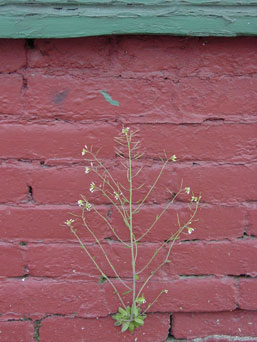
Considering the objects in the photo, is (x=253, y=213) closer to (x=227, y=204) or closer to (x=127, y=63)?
(x=227, y=204)

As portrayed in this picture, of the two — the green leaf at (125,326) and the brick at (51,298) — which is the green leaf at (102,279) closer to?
the brick at (51,298)

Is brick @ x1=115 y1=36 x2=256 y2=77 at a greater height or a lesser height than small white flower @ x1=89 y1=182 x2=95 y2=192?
greater

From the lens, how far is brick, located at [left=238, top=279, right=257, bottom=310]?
204cm

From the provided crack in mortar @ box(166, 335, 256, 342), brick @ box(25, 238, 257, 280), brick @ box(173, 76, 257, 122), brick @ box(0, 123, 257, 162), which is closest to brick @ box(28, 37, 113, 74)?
brick @ box(0, 123, 257, 162)

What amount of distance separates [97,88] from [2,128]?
0.46 metres

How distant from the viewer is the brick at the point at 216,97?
1824 mm

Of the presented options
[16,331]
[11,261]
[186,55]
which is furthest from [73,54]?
[16,331]

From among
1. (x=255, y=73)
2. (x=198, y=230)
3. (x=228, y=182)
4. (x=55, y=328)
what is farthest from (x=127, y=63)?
(x=55, y=328)

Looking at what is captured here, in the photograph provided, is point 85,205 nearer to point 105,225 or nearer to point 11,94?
point 105,225

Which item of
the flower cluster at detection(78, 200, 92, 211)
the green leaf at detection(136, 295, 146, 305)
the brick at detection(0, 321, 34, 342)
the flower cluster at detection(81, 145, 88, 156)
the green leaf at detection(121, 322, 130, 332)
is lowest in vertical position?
the brick at detection(0, 321, 34, 342)

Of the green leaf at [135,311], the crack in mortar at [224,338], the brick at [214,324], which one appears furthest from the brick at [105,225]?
the crack in mortar at [224,338]

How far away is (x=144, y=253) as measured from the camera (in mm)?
1991

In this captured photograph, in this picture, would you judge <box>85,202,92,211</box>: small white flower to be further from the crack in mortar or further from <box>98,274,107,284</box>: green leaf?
the crack in mortar

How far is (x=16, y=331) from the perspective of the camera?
2047 millimetres
